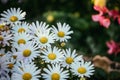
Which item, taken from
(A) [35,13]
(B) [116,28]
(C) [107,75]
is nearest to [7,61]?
(C) [107,75]

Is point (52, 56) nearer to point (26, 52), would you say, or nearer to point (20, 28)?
point (26, 52)

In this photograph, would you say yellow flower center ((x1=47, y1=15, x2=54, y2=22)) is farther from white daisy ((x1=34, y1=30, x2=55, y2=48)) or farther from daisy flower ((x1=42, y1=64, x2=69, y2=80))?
daisy flower ((x1=42, y1=64, x2=69, y2=80))

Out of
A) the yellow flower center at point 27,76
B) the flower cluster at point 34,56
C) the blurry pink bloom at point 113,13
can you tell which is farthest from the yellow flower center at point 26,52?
the blurry pink bloom at point 113,13

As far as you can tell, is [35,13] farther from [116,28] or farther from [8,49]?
[8,49]

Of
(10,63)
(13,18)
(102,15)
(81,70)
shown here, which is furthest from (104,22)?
(10,63)

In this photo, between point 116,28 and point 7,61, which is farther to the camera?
point 116,28
